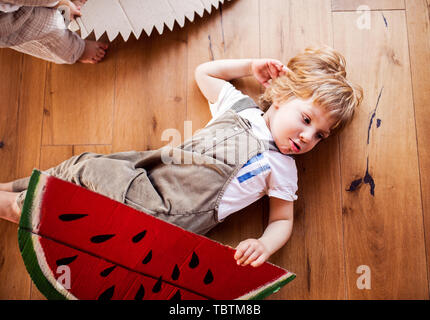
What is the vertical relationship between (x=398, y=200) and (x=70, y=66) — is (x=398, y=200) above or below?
below

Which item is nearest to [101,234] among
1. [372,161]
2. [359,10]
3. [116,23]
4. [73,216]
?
[73,216]

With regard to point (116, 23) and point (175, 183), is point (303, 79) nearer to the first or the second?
point (175, 183)

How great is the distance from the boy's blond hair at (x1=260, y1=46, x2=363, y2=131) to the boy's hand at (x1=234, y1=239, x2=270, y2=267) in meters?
0.39

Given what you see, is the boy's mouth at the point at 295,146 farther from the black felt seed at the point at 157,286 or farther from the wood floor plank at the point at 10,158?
the wood floor plank at the point at 10,158

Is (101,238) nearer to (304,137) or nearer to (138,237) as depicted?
(138,237)

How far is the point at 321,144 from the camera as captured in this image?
95 cm

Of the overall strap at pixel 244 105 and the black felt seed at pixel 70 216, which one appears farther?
the overall strap at pixel 244 105

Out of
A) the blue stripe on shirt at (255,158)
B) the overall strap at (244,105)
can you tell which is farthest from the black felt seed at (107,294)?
the overall strap at (244,105)

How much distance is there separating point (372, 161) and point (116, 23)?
2.94 feet

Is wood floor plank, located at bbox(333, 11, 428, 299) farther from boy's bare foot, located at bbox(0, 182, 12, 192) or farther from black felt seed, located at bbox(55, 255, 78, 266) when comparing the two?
boy's bare foot, located at bbox(0, 182, 12, 192)

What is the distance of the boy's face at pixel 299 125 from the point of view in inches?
30.9

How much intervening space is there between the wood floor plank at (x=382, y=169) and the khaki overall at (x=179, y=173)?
13.0 inches
